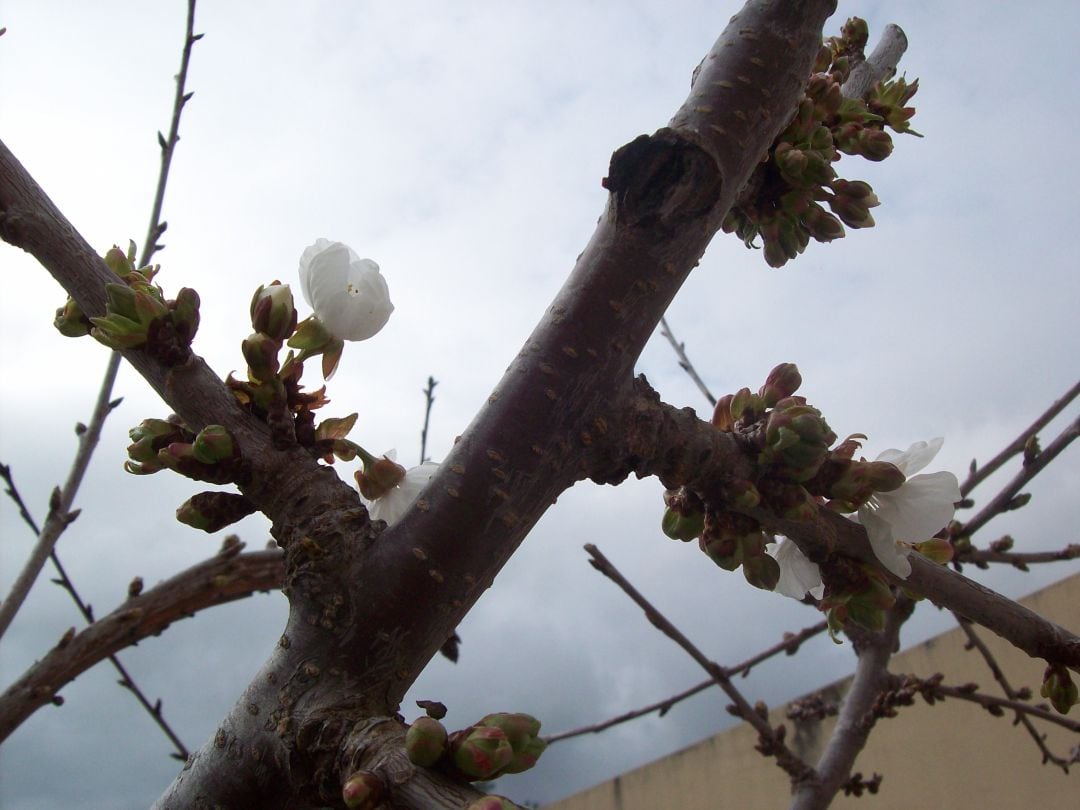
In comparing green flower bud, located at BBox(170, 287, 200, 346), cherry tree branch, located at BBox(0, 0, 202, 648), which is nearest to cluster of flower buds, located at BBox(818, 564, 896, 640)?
green flower bud, located at BBox(170, 287, 200, 346)

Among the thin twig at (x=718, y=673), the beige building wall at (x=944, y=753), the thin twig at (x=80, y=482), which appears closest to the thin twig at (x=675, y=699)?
the thin twig at (x=718, y=673)

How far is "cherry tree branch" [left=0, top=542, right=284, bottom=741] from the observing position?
183 centimetres

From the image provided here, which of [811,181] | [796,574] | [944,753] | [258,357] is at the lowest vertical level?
[258,357]

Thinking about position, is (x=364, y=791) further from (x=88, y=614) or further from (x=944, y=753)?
(x=944, y=753)

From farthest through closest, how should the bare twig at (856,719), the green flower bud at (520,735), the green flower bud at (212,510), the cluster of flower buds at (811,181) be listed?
the bare twig at (856,719)
the cluster of flower buds at (811,181)
the green flower bud at (212,510)
the green flower bud at (520,735)

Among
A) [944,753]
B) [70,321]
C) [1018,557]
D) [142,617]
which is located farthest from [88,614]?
[944,753]

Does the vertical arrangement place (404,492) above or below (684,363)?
below

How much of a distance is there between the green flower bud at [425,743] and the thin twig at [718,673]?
134cm

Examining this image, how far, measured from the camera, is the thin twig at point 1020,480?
1929 millimetres

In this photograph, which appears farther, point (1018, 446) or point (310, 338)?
point (1018, 446)

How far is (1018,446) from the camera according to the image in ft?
7.12

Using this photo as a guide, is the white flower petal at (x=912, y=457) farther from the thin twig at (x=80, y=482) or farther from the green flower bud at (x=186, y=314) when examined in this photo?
the thin twig at (x=80, y=482)

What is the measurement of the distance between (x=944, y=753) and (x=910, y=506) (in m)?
5.07

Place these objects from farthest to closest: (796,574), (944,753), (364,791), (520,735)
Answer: (944,753)
(796,574)
(520,735)
(364,791)
